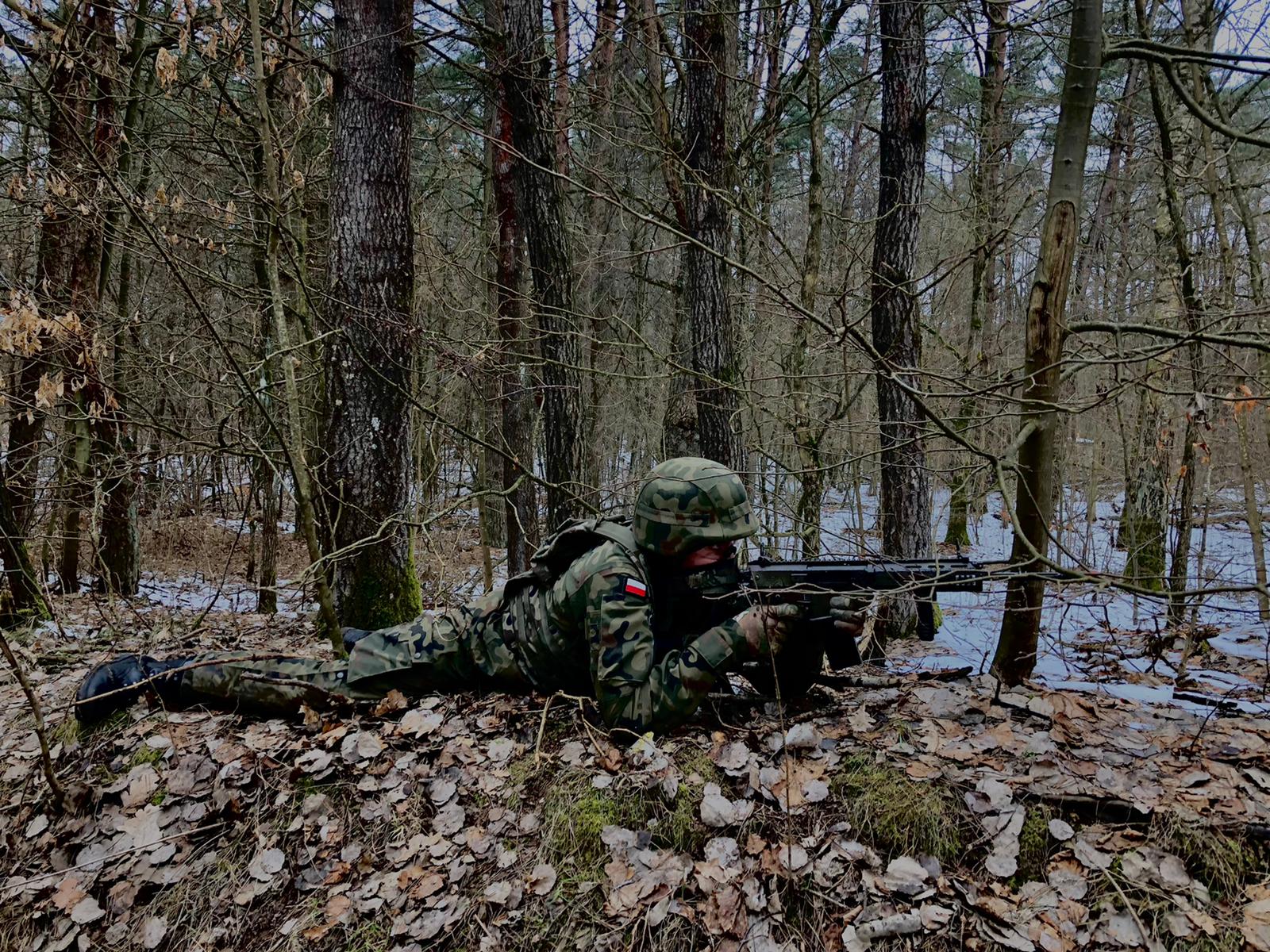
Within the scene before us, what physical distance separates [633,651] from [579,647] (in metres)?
0.50

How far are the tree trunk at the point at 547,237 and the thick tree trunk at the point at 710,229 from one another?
3.97ft

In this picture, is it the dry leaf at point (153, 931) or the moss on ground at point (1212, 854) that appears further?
the dry leaf at point (153, 931)

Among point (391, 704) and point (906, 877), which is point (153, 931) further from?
point (906, 877)

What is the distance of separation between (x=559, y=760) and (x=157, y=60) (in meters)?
4.55

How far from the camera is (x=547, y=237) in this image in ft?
23.5

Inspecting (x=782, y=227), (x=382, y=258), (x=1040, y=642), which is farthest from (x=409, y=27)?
(x=782, y=227)

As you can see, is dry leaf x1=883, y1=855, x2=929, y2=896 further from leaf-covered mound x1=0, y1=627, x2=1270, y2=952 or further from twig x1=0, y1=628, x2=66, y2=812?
twig x1=0, y1=628, x2=66, y2=812

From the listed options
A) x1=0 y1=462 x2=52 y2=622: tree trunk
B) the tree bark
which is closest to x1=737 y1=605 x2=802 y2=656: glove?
x1=0 y1=462 x2=52 y2=622: tree trunk

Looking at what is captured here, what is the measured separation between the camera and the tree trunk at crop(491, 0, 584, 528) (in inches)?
264

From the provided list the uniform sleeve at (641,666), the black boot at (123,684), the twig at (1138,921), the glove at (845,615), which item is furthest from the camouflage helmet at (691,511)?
the black boot at (123,684)

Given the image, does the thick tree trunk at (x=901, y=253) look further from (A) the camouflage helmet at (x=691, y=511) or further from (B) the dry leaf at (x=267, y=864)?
(B) the dry leaf at (x=267, y=864)

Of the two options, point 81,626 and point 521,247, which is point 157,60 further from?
point 521,247

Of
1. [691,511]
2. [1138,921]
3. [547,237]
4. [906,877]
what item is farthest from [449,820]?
[547,237]

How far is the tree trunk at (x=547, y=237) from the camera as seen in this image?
6.70m
